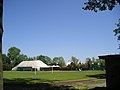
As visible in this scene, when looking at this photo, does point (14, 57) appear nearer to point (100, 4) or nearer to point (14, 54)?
point (14, 54)

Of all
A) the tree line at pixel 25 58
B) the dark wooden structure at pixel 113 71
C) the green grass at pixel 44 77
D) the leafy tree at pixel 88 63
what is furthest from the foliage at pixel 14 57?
the dark wooden structure at pixel 113 71

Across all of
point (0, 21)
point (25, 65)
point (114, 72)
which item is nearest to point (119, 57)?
point (114, 72)

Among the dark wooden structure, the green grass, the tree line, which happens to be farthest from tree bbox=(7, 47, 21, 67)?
the dark wooden structure

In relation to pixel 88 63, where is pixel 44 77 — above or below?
below

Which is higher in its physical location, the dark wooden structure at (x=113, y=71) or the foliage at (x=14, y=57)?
the foliage at (x=14, y=57)

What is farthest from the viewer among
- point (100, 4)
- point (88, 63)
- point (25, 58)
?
point (25, 58)

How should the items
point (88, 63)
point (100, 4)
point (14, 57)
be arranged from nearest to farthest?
point (100, 4) < point (88, 63) < point (14, 57)

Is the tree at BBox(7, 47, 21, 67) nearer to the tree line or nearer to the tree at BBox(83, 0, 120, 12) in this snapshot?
the tree line

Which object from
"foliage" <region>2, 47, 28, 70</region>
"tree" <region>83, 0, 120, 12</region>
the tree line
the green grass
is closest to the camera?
"tree" <region>83, 0, 120, 12</region>

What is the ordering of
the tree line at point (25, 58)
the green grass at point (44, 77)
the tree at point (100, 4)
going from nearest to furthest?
the tree at point (100, 4), the green grass at point (44, 77), the tree line at point (25, 58)

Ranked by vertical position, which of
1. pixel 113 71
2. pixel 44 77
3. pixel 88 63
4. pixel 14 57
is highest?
pixel 14 57

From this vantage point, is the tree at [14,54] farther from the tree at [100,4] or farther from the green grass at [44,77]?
the tree at [100,4]

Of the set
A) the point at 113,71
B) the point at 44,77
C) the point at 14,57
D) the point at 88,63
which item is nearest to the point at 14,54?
the point at 14,57

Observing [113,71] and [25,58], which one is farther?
[25,58]
